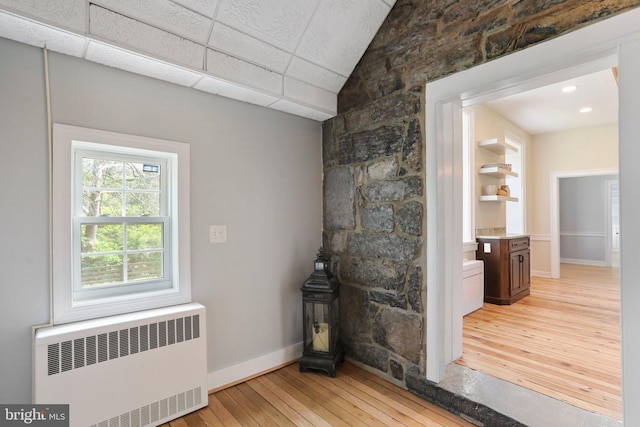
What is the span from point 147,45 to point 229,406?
7.61 feet

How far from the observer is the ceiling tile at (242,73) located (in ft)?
6.91

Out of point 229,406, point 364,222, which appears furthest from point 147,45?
point 229,406

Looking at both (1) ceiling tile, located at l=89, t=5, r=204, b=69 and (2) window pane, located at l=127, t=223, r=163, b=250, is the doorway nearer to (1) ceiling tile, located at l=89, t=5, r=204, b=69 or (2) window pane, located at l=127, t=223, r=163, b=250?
(1) ceiling tile, located at l=89, t=5, r=204, b=69

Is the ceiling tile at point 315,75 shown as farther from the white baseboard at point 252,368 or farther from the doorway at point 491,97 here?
the white baseboard at point 252,368

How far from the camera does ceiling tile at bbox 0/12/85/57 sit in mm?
1536

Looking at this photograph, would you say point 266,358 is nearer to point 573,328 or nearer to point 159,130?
point 159,130

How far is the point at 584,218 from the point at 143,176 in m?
9.48

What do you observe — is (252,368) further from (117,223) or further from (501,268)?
(501,268)

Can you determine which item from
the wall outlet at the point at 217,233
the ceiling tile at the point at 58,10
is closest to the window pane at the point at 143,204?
the wall outlet at the point at 217,233

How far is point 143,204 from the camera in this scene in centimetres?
220

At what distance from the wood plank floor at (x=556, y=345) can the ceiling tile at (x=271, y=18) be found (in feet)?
9.14

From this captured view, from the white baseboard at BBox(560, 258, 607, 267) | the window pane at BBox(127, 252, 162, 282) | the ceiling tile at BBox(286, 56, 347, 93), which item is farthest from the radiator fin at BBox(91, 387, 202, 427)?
the white baseboard at BBox(560, 258, 607, 267)

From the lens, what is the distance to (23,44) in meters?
1.70

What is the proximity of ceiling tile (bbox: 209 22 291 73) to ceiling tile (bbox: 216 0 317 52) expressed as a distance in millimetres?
36
